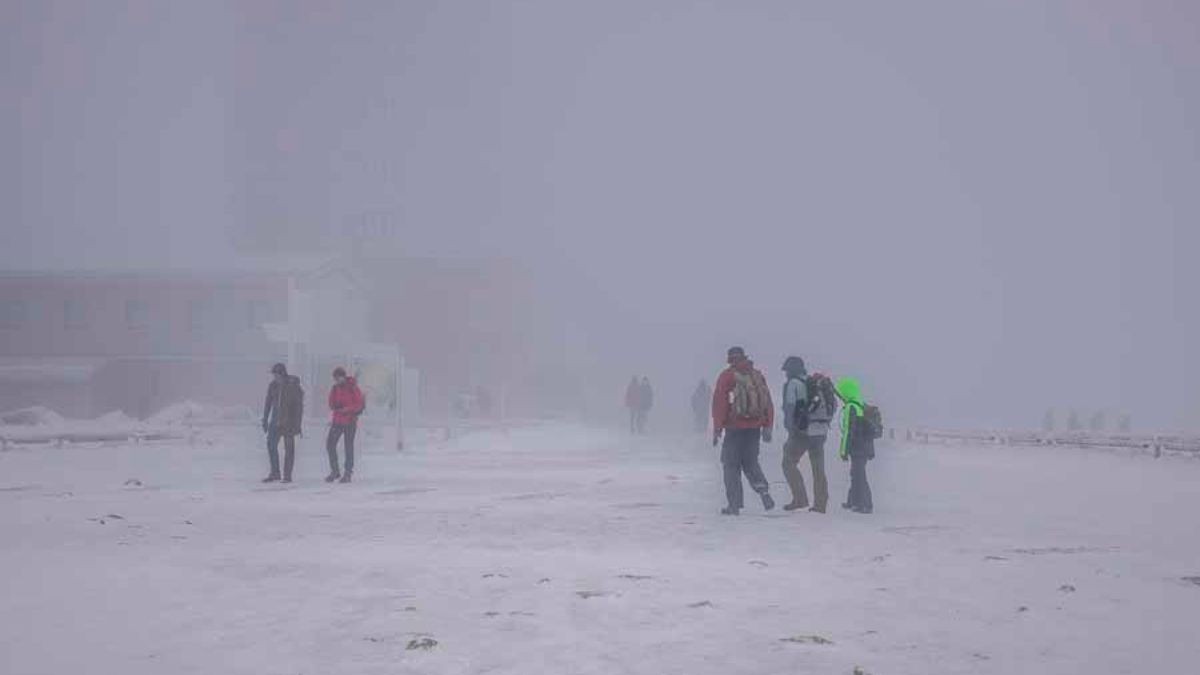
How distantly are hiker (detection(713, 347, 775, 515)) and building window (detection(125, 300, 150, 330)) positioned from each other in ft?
144

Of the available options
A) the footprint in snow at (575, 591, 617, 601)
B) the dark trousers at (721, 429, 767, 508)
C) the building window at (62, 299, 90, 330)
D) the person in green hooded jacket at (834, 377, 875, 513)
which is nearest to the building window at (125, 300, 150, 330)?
the building window at (62, 299, 90, 330)

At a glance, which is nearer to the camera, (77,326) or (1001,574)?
(1001,574)

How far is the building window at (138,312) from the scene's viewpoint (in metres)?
49.6

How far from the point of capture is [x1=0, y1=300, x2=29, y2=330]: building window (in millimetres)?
48469

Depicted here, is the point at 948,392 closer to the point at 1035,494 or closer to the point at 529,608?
the point at 1035,494

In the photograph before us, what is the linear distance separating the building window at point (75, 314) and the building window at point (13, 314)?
174 cm

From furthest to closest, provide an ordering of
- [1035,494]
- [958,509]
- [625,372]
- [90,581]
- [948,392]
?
[948,392] < [625,372] < [1035,494] < [958,509] < [90,581]

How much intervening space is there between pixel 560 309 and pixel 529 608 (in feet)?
377

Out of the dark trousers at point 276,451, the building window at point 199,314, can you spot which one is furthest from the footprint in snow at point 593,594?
the building window at point 199,314

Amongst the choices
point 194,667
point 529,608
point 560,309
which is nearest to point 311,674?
point 194,667

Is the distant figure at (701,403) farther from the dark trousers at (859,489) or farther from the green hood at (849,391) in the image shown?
the dark trousers at (859,489)

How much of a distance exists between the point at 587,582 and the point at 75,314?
48516 mm

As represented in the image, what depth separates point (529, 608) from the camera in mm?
7023

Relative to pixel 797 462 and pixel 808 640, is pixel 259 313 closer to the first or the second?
pixel 797 462
